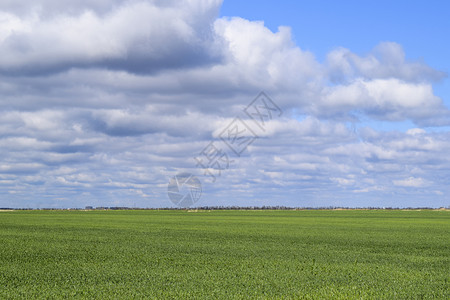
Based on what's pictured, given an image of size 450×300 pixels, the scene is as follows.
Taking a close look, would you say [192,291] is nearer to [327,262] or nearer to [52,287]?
[52,287]

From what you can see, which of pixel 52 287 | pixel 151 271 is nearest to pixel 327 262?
pixel 151 271

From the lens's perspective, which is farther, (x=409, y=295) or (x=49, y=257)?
(x=49, y=257)

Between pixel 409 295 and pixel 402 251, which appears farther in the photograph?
pixel 402 251

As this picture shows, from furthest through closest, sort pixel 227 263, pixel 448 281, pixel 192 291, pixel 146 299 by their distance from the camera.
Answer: pixel 227 263
pixel 448 281
pixel 192 291
pixel 146 299

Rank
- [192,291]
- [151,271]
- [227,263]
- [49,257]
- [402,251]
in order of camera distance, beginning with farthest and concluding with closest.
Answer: [402,251] → [49,257] → [227,263] → [151,271] → [192,291]

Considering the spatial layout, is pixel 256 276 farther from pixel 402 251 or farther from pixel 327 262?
pixel 402 251

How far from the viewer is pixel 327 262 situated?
3106cm

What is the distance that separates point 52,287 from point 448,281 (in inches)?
771

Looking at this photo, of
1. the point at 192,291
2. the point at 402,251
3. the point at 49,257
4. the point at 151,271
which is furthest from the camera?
the point at 402,251

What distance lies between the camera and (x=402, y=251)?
39.3 metres

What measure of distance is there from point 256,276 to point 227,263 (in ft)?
16.7

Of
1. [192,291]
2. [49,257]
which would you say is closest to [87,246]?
[49,257]

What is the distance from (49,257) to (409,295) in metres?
23.6

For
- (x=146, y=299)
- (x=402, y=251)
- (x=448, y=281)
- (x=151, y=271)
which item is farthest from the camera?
(x=402, y=251)
